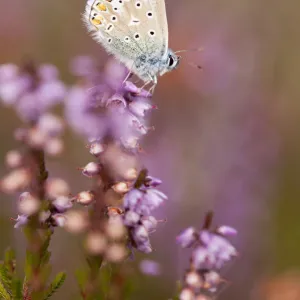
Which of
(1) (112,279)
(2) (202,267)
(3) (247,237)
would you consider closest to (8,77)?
(1) (112,279)

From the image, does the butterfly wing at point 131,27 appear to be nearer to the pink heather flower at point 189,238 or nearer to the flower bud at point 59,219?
the pink heather flower at point 189,238

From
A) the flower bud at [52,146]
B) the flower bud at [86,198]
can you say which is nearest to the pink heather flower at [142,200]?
the flower bud at [86,198]

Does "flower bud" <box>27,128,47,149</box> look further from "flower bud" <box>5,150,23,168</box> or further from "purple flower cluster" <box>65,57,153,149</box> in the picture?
"purple flower cluster" <box>65,57,153,149</box>

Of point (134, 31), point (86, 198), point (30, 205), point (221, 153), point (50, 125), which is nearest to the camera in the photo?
point (50, 125)

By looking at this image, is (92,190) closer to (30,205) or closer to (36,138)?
(30,205)

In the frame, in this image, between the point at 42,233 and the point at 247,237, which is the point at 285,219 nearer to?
the point at 247,237

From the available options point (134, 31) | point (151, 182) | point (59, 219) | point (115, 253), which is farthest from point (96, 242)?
point (134, 31)

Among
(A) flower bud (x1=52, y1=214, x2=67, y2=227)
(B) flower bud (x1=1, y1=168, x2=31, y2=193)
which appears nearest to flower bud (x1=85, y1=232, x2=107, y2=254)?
(A) flower bud (x1=52, y1=214, x2=67, y2=227)
